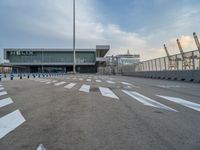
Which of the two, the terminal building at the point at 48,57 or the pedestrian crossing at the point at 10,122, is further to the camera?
the terminal building at the point at 48,57

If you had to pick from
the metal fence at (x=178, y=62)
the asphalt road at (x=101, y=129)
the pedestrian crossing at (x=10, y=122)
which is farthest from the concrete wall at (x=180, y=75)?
the pedestrian crossing at (x=10, y=122)

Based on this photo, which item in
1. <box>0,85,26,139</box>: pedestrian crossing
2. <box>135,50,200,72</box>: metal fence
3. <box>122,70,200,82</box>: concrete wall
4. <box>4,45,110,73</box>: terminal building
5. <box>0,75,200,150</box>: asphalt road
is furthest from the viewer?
<box>4,45,110,73</box>: terminal building

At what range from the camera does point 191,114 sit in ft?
19.8

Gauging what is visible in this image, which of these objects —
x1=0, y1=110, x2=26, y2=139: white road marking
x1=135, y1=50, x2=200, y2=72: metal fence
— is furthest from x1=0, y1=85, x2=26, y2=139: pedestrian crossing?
x1=135, y1=50, x2=200, y2=72: metal fence

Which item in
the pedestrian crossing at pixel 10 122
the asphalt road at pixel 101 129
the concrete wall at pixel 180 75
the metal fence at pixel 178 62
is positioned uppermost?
the metal fence at pixel 178 62

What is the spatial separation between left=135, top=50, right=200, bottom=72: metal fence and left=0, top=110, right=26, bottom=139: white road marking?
60.4 feet

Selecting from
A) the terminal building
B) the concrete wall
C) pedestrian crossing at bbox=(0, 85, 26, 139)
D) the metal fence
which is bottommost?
pedestrian crossing at bbox=(0, 85, 26, 139)

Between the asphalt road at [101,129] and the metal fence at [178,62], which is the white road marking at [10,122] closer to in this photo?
the asphalt road at [101,129]

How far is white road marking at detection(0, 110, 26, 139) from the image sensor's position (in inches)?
174

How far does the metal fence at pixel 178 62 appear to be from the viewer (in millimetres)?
20653

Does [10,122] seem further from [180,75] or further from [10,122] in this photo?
[180,75]

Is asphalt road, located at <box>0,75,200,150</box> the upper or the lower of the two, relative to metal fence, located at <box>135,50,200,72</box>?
lower

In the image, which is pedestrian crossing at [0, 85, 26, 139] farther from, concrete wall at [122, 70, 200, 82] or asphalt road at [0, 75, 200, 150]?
concrete wall at [122, 70, 200, 82]

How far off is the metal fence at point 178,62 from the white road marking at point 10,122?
1841 cm
